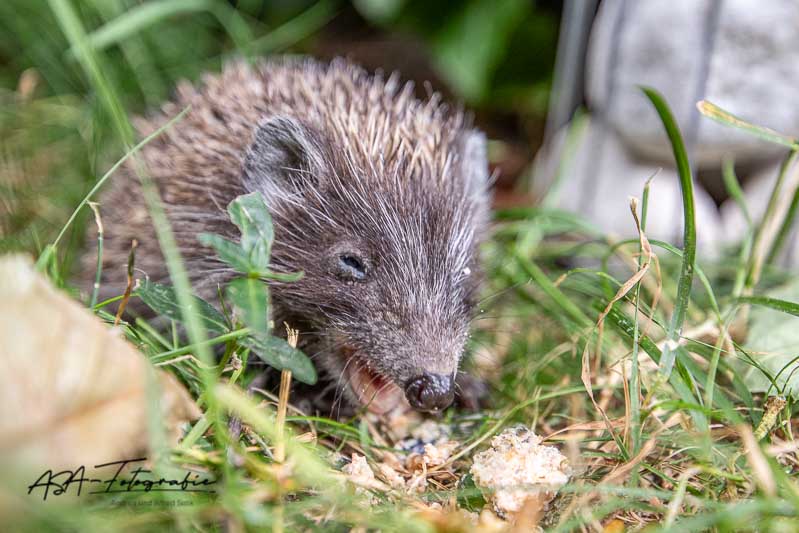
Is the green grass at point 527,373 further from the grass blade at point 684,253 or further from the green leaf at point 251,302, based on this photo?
the green leaf at point 251,302

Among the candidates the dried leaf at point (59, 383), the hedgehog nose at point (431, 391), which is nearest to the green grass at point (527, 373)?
the dried leaf at point (59, 383)

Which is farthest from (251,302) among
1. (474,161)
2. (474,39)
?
(474,39)

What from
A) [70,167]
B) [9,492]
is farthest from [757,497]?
[70,167]

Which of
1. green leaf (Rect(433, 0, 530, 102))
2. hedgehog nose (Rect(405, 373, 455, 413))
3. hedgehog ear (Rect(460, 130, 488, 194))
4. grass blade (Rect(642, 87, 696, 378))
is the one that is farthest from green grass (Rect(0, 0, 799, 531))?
green leaf (Rect(433, 0, 530, 102))

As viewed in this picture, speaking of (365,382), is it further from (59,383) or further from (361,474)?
(59,383)

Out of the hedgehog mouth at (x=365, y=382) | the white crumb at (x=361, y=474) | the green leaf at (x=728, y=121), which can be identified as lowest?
the hedgehog mouth at (x=365, y=382)

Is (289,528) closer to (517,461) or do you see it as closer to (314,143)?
(517,461)
